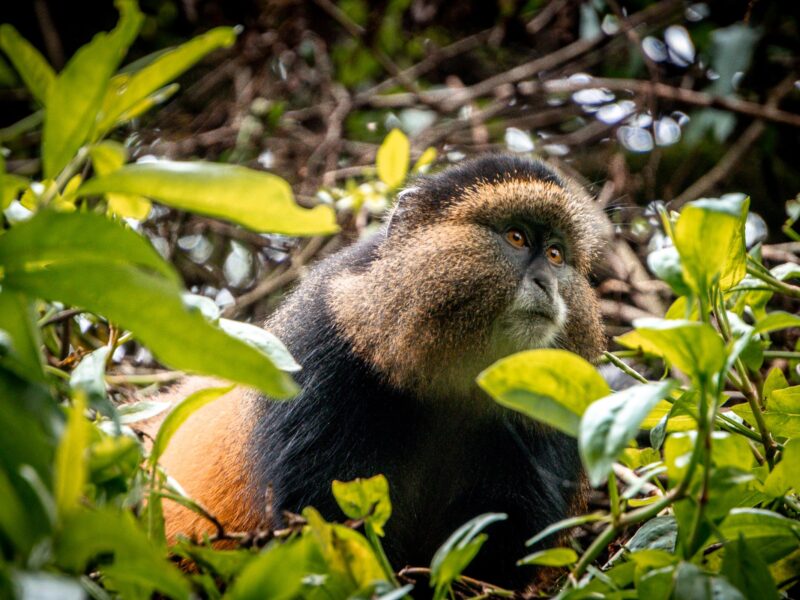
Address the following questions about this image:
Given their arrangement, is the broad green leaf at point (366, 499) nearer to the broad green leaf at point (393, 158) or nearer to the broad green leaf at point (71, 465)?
the broad green leaf at point (71, 465)

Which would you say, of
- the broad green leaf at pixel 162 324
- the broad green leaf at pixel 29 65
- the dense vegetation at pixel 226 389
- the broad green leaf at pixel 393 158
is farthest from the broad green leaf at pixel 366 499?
the broad green leaf at pixel 393 158

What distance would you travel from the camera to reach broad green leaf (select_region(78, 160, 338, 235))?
46.2 inches

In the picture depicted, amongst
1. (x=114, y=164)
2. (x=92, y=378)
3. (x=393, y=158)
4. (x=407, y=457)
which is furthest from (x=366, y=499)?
(x=393, y=158)

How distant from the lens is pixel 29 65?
135cm

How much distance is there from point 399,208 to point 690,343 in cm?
202

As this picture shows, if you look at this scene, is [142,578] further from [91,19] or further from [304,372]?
[91,19]

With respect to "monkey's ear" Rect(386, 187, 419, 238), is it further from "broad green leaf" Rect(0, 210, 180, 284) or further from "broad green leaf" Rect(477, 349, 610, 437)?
"broad green leaf" Rect(0, 210, 180, 284)

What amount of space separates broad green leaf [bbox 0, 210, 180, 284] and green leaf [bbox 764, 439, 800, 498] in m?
1.22

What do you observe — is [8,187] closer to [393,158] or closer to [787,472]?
[787,472]

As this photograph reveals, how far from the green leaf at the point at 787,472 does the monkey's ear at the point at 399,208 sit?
1811 mm

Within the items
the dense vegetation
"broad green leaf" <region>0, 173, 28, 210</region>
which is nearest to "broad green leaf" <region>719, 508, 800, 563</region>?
the dense vegetation

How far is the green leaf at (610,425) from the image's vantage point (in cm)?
114

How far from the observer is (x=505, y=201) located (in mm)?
3059

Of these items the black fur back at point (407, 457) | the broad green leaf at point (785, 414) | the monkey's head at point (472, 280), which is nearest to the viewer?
the broad green leaf at point (785, 414)
